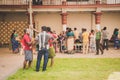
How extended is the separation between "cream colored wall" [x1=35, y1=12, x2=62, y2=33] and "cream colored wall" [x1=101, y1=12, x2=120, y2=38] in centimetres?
371

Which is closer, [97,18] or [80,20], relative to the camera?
[97,18]

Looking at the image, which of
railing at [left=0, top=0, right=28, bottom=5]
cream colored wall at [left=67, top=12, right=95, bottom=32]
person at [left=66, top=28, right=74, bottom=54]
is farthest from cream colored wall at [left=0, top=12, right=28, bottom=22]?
person at [left=66, top=28, right=74, bottom=54]

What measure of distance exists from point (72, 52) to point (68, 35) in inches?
43.2

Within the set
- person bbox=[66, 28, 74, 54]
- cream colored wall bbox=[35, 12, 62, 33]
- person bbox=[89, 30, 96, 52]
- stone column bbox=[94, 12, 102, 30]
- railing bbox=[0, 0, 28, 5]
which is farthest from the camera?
cream colored wall bbox=[35, 12, 62, 33]

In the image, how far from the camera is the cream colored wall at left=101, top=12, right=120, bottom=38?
28.5 m

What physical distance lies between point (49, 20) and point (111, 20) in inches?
205

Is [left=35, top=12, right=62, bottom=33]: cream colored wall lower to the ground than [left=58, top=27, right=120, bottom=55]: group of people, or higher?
higher

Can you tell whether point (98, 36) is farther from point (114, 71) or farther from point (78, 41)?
point (114, 71)

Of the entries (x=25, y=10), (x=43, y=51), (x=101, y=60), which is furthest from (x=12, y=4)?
(x=43, y=51)

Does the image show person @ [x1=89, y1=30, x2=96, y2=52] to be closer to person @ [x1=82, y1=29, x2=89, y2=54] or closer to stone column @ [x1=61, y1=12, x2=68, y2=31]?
person @ [x1=82, y1=29, x2=89, y2=54]

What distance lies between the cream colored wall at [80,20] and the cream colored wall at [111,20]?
957mm

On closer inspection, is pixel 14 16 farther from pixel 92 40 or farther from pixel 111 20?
pixel 92 40

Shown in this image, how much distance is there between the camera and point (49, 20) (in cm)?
2872

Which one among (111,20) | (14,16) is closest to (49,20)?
(14,16)
